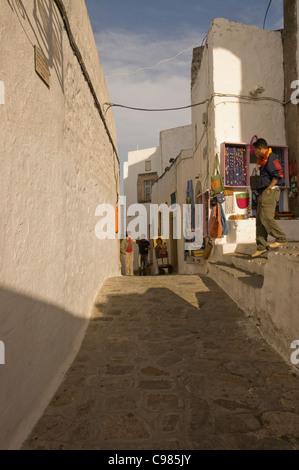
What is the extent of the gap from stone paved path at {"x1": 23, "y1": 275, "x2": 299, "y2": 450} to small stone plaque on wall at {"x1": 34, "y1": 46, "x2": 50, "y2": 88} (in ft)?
8.50

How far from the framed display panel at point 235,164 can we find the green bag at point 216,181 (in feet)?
0.34

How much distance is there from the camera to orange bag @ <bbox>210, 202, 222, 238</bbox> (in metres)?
7.59

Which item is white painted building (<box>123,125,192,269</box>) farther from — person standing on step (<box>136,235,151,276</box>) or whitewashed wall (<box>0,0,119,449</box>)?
whitewashed wall (<box>0,0,119,449</box>)

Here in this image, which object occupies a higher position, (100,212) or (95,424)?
(100,212)

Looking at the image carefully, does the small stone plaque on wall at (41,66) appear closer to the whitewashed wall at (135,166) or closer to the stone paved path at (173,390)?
the stone paved path at (173,390)

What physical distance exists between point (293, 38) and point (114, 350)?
27.4 ft

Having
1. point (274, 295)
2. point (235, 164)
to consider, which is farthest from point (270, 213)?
point (235, 164)

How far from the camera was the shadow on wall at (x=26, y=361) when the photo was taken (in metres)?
1.95

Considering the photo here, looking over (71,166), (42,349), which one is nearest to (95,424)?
(42,349)

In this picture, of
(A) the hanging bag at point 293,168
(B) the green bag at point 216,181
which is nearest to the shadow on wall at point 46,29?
(B) the green bag at point 216,181

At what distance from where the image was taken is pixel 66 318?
328 cm

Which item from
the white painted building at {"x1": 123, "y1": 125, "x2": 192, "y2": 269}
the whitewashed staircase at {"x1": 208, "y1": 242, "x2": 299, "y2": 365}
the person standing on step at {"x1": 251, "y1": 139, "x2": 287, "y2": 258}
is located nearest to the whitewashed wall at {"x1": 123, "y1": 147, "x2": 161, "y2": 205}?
the white painted building at {"x1": 123, "y1": 125, "x2": 192, "y2": 269}

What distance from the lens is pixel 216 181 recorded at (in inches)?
312
